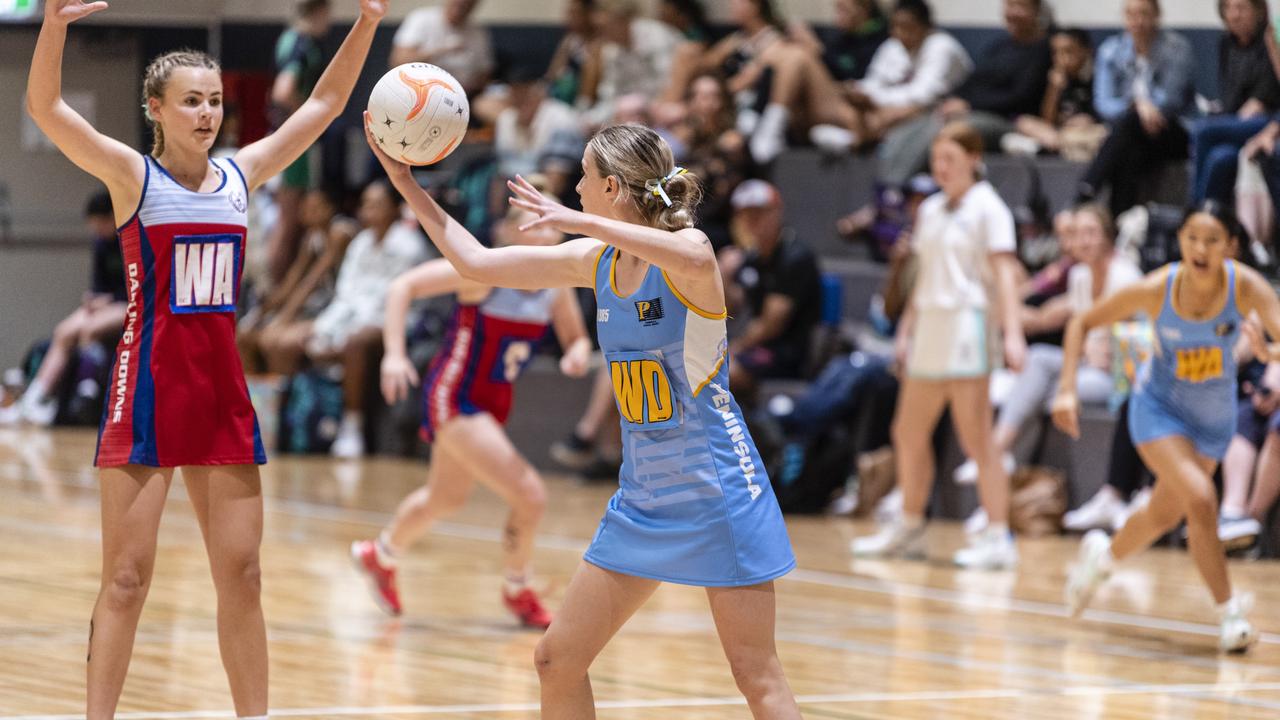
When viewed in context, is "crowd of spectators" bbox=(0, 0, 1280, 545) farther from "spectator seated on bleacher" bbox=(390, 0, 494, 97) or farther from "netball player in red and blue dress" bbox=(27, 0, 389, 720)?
"netball player in red and blue dress" bbox=(27, 0, 389, 720)

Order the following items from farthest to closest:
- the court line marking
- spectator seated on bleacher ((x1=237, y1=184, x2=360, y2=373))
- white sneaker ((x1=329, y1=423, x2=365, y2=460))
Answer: spectator seated on bleacher ((x1=237, y1=184, x2=360, y2=373)), white sneaker ((x1=329, y1=423, x2=365, y2=460)), the court line marking

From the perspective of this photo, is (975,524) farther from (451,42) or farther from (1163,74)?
(451,42)

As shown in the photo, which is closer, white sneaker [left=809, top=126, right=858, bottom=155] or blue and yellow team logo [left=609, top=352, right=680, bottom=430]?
blue and yellow team logo [left=609, top=352, right=680, bottom=430]

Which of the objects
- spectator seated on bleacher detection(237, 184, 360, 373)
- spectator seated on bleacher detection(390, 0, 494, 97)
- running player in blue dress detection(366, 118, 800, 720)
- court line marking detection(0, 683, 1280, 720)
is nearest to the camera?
running player in blue dress detection(366, 118, 800, 720)

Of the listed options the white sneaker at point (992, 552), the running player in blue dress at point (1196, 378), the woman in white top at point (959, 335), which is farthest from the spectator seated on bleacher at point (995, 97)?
the running player in blue dress at point (1196, 378)

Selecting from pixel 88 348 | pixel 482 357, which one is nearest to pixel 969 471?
pixel 482 357

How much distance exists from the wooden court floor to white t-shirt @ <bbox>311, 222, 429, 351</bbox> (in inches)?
156

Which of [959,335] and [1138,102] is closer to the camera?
[959,335]

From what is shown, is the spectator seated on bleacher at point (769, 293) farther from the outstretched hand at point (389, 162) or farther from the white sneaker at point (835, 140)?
the outstretched hand at point (389, 162)

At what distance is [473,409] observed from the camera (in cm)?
703

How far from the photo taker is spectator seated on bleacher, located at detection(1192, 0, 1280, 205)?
991cm

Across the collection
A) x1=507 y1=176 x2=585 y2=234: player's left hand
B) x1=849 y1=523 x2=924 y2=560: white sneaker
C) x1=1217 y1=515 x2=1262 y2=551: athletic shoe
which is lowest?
x1=849 y1=523 x2=924 y2=560: white sneaker

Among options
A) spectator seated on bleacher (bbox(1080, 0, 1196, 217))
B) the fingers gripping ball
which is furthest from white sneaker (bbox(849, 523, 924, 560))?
the fingers gripping ball

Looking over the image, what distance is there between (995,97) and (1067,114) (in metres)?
0.56
